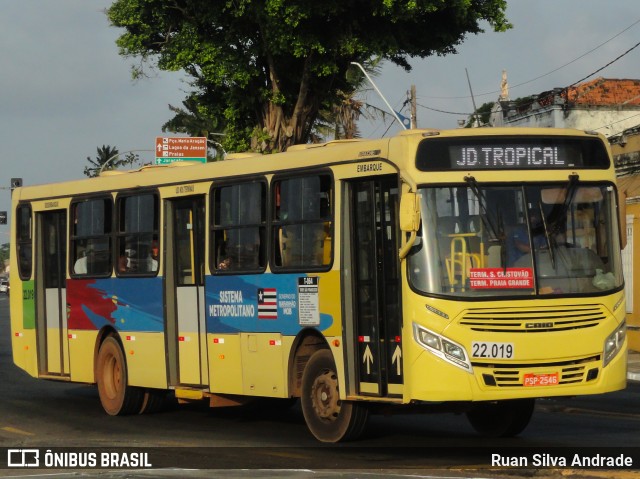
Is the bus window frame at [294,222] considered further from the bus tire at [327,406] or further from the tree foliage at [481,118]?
the tree foliage at [481,118]

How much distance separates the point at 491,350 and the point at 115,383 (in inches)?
312

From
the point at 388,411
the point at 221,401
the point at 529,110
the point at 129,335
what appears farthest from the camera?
the point at 529,110

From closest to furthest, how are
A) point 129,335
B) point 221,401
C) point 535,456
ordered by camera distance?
point 535,456 → point 221,401 → point 129,335

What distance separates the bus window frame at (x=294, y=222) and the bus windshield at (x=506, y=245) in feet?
5.01

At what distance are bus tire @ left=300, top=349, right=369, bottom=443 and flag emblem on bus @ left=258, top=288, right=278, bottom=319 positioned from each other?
924mm

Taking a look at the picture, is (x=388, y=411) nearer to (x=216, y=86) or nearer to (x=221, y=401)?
(x=221, y=401)

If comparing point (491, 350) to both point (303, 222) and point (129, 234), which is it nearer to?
point (303, 222)

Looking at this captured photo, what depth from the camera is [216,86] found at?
134 feet

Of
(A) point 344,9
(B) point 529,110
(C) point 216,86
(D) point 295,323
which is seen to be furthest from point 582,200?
(B) point 529,110

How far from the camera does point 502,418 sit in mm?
14742

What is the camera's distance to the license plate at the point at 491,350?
12.5m

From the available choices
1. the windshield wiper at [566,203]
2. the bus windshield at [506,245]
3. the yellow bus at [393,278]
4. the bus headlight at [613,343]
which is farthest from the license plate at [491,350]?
the windshield wiper at [566,203]

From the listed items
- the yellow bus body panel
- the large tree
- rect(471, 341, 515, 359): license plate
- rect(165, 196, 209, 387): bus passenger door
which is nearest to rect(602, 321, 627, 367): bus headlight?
rect(471, 341, 515, 359): license plate

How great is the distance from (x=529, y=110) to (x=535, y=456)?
4699cm
